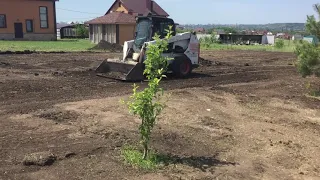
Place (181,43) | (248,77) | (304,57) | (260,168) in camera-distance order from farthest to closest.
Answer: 1. (248,77)
2. (181,43)
3. (304,57)
4. (260,168)

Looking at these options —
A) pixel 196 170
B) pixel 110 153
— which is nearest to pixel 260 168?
pixel 196 170

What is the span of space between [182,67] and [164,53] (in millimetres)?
996

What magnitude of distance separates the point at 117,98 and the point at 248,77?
7.51m

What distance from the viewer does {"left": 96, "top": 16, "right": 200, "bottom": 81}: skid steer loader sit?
47.6 ft

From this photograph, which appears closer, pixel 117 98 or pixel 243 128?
pixel 243 128

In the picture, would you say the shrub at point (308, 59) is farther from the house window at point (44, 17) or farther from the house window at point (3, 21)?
the house window at point (44, 17)

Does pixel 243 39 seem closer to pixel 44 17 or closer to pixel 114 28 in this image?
pixel 114 28

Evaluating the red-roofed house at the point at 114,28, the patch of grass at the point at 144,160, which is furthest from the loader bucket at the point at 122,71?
the red-roofed house at the point at 114,28

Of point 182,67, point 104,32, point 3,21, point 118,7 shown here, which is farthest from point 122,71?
point 118,7

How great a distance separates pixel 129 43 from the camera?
15219 millimetres

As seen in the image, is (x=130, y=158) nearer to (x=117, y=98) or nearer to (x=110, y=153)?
(x=110, y=153)

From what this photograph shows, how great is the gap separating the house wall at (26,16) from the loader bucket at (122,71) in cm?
3672

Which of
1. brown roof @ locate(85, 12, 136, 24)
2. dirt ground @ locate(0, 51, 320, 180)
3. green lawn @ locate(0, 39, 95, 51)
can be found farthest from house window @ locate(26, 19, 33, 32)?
dirt ground @ locate(0, 51, 320, 180)

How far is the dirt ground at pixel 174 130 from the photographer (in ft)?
19.4
